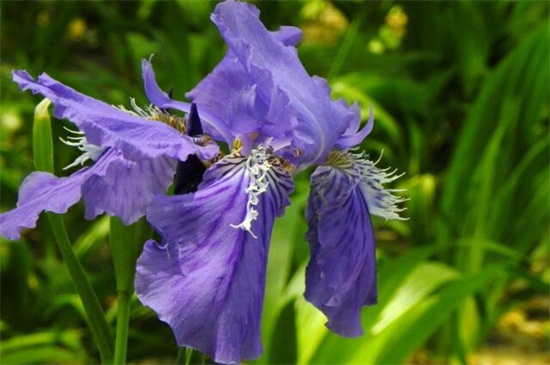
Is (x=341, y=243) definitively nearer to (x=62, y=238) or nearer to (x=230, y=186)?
(x=230, y=186)

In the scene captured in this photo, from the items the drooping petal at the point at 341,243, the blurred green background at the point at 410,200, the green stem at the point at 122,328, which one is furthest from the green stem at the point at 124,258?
the blurred green background at the point at 410,200

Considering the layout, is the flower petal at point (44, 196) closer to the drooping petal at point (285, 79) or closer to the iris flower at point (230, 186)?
the iris flower at point (230, 186)

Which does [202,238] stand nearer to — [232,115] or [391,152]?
[232,115]

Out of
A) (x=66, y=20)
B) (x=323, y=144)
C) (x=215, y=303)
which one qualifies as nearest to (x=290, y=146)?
(x=323, y=144)

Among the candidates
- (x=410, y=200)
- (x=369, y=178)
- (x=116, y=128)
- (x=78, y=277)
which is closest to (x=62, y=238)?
(x=78, y=277)

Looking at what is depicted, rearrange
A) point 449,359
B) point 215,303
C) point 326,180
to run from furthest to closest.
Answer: point 449,359 < point 326,180 < point 215,303

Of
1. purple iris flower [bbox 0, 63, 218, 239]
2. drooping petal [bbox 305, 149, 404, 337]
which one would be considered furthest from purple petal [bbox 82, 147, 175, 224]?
drooping petal [bbox 305, 149, 404, 337]
